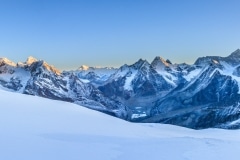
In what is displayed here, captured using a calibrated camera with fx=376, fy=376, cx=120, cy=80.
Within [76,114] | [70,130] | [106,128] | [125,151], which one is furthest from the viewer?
[76,114]

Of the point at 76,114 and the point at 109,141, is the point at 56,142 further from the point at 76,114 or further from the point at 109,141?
the point at 76,114

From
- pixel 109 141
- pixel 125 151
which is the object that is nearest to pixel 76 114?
pixel 109 141

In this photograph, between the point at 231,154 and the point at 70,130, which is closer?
the point at 231,154

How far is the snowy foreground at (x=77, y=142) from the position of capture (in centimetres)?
1858

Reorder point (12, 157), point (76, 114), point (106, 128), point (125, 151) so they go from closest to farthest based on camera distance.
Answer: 1. point (12, 157)
2. point (125, 151)
3. point (106, 128)
4. point (76, 114)

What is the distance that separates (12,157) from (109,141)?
7.32 meters

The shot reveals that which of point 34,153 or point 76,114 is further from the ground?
point 76,114

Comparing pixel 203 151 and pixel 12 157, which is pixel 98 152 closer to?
pixel 12 157

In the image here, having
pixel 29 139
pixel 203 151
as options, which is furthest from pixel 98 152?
pixel 203 151

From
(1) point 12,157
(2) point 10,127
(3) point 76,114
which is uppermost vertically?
(3) point 76,114

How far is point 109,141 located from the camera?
74.6ft

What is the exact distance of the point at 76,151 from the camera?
19.3 meters

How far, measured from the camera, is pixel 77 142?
2133 cm

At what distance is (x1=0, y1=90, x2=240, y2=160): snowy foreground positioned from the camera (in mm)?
18578
